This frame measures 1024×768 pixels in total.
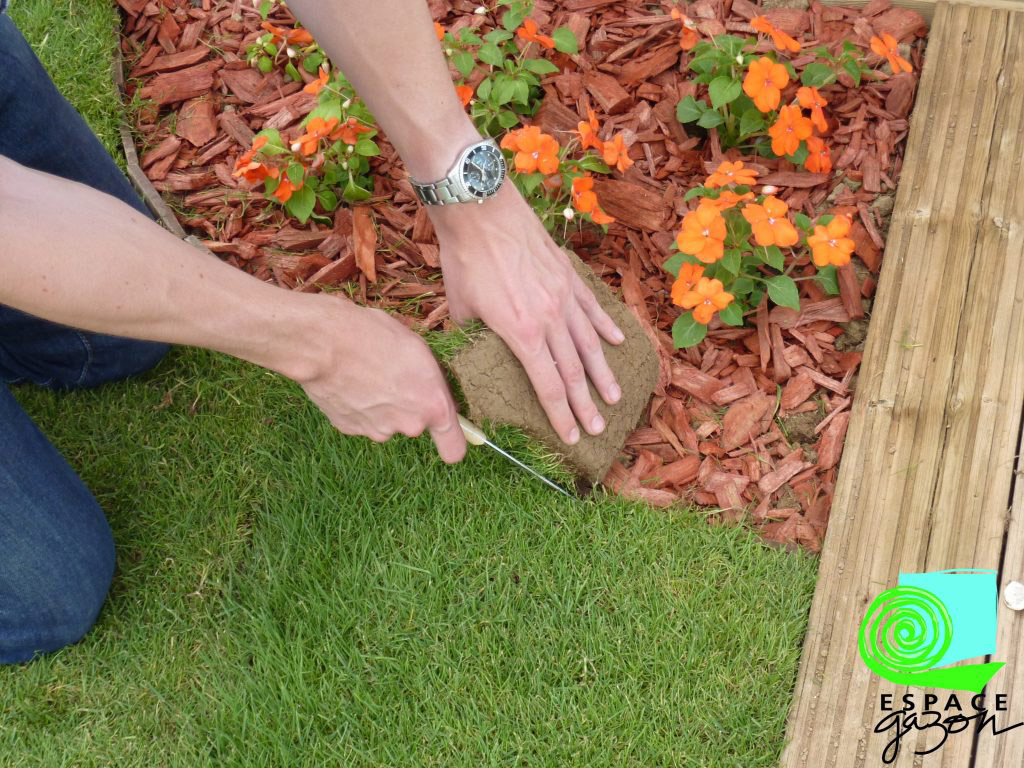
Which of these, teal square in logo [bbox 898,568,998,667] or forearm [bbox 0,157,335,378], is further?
teal square in logo [bbox 898,568,998,667]

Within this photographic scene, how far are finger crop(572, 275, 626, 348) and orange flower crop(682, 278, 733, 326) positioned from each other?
0.17 m

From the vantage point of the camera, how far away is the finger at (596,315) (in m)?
1.98

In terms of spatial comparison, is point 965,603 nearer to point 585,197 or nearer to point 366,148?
point 585,197

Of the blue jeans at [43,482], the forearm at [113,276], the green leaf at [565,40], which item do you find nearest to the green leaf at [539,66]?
the green leaf at [565,40]

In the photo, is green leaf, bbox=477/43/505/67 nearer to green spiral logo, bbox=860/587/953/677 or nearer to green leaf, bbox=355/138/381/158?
green leaf, bbox=355/138/381/158

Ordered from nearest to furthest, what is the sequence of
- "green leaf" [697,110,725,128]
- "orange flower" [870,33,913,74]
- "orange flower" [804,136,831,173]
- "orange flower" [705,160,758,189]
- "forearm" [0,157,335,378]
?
"forearm" [0,157,335,378] → "orange flower" [705,160,758,189] → "orange flower" [870,33,913,74] → "orange flower" [804,136,831,173] → "green leaf" [697,110,725,128]

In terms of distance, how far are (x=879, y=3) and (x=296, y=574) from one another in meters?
2.18

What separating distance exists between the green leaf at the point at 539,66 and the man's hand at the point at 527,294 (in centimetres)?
67

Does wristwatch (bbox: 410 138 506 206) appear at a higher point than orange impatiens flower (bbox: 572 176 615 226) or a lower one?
higher

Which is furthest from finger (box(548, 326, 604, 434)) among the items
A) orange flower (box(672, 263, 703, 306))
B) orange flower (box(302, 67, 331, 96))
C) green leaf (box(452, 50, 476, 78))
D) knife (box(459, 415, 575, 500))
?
orange flower (box(302, 67, 331, 96))

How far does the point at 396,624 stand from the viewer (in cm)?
198

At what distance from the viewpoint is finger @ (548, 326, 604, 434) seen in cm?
189

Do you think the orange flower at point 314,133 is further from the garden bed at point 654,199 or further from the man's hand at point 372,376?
the man's hand at point 372,376

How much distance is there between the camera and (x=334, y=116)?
2312 mm
